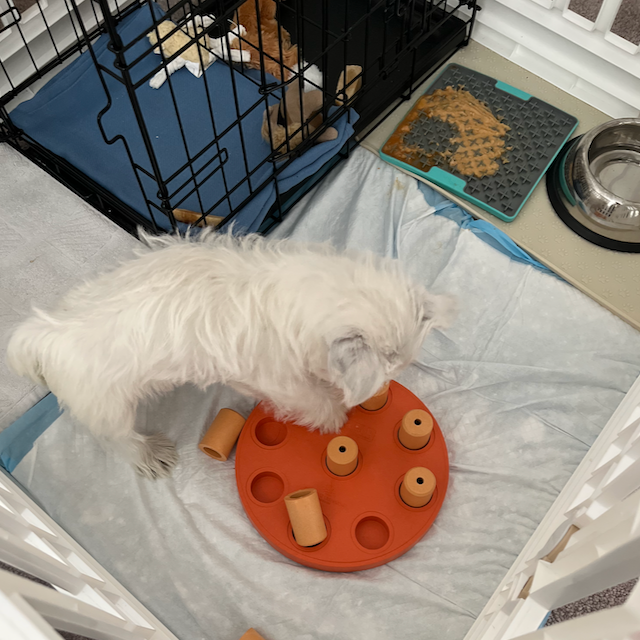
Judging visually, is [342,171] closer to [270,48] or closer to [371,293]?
[270,48]

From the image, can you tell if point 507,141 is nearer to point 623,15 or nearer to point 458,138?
point 458,138

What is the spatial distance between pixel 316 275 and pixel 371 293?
5.5 inches

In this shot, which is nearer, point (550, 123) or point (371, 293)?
point (371, 293)

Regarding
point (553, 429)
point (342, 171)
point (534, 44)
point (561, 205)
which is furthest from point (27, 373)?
point (534, 44)

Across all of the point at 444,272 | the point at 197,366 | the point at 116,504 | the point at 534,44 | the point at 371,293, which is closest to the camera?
the point at 371,293

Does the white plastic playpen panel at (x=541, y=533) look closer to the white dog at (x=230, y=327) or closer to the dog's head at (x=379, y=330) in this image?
the white dog at (x=230, y=327)

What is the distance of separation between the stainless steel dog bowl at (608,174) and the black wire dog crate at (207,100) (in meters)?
0.78

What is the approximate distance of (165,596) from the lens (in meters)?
1.71

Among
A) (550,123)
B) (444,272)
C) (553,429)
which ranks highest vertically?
(550,123)

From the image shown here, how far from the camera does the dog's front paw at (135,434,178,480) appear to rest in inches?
70.9

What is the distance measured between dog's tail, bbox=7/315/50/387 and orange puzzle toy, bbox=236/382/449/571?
647 mm

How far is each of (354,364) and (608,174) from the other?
5.40 ft

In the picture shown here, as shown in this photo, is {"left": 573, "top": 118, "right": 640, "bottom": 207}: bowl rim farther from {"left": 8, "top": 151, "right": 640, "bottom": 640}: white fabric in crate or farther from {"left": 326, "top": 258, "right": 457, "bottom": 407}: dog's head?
{"left": 326, "top": 258, "right": 457, "bottom": 407}: dog's head

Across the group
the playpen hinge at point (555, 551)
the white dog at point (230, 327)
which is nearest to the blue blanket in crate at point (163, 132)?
the white dog at point (230, 327)
